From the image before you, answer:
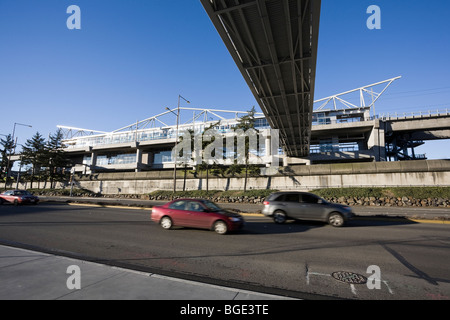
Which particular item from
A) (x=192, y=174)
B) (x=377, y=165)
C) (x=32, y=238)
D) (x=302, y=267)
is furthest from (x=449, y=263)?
(x=192, y=174)

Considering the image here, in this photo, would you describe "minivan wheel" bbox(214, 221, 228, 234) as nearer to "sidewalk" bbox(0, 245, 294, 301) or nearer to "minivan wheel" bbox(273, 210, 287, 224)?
"minivan wheel" bbox(273, 210, 287, 224)

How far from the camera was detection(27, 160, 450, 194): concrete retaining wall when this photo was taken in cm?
2423

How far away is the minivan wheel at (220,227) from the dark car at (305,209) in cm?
387

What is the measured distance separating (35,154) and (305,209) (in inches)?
2576

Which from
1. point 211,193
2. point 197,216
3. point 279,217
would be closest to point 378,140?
point 211,193

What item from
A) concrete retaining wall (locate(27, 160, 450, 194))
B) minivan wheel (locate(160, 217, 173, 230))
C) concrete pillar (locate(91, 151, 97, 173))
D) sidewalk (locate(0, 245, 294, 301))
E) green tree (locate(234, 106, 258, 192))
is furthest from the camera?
concrete pillar (locate(91, 151, 97, 173))

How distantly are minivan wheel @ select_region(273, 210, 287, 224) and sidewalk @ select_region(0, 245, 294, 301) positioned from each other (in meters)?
8.50

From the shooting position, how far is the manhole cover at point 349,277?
4469 millimetres

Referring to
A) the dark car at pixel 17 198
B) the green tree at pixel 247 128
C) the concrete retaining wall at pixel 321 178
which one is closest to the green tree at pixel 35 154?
the concrete retaining wall at pixel 321 178

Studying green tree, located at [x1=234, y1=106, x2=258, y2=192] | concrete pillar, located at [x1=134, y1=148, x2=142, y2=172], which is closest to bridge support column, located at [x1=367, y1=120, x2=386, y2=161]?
green tree, located at [x1=234, y1=106, x2=258, y2=192]

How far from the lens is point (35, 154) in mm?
52781
